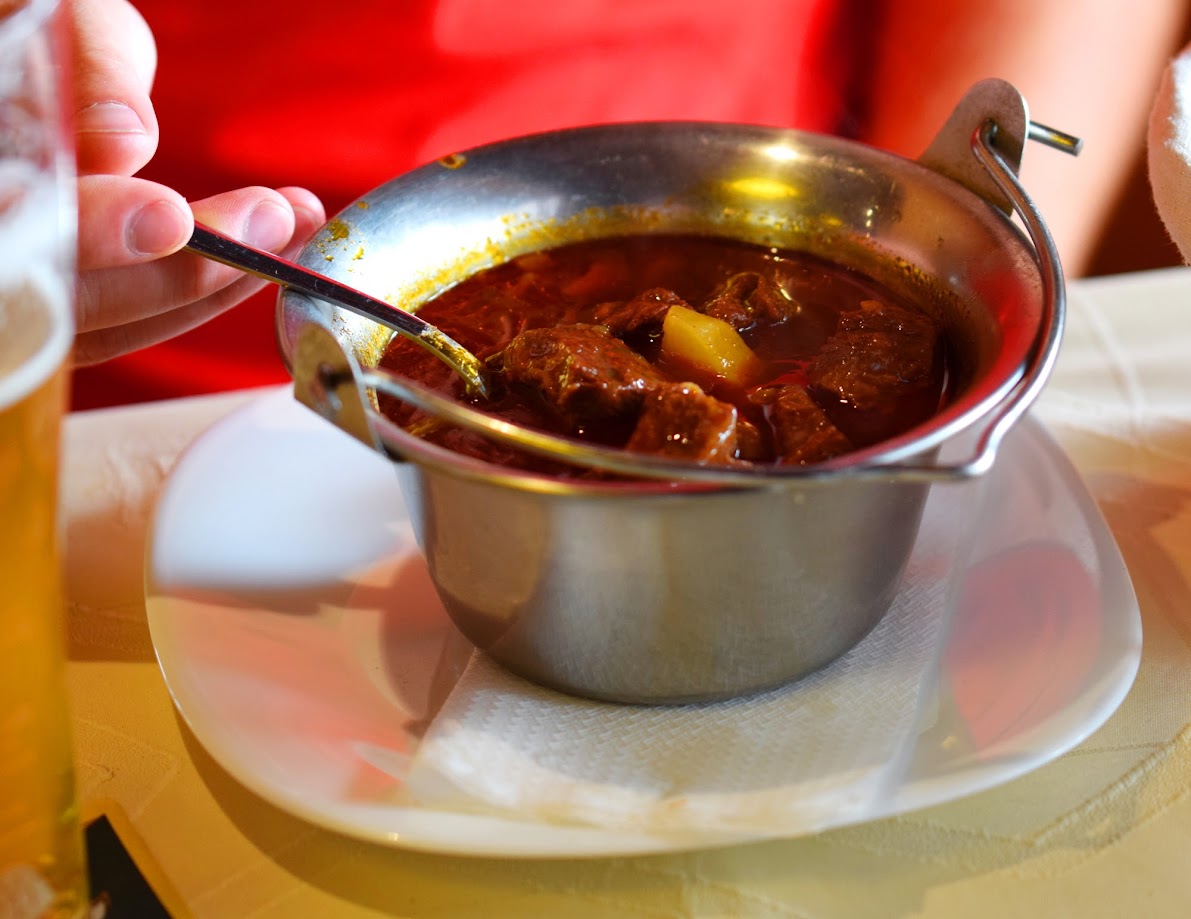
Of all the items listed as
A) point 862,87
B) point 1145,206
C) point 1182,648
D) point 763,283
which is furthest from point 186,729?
point 1145,206

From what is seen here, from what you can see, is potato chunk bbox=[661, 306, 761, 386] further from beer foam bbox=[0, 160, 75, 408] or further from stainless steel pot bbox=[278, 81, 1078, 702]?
beer foam bbox=[0, 160, 75, 408]

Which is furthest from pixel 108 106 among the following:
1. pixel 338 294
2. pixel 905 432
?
pixel 905 432

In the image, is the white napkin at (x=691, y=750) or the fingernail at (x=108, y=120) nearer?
the white napkin at (x=691, y=750)

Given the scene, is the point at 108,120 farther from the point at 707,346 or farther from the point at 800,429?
the point at 800,429

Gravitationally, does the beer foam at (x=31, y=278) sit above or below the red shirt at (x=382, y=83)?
above

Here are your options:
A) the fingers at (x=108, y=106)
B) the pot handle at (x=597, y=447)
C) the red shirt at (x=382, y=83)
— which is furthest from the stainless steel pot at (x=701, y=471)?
the red shirt at (x=382, y=83)

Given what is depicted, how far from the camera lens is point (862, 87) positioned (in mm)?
3391

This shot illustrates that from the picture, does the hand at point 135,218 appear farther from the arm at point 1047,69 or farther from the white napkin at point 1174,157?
the arm at point 1047,69

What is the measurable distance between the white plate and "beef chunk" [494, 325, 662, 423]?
1.15 feet

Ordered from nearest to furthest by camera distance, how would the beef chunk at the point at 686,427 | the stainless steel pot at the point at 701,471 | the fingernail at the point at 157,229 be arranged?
the stainless steel pot at the point at 701,471 < the beef chunk at the point at 686,427 < the fingernail at the point at 157,229

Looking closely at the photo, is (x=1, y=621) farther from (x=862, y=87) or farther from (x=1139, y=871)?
(x=862, y=87)

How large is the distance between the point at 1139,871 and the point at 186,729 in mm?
1063

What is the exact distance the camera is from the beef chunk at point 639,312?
1.65 meters

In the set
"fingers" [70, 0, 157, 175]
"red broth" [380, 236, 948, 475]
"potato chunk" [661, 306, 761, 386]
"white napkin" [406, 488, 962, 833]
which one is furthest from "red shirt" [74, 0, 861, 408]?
"white napkin" [406, 488, 962, 833]
